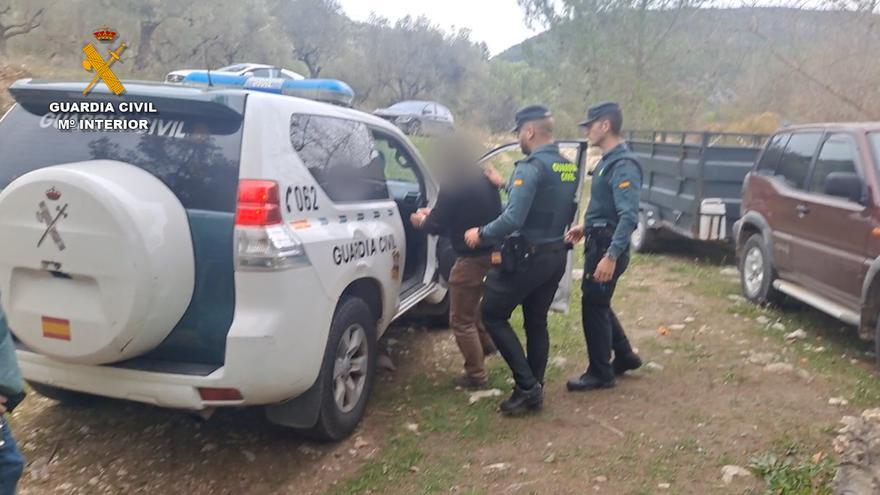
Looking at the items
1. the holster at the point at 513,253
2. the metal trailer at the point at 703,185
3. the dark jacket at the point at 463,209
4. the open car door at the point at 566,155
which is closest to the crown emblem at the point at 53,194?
the dark jacket at the point at 463,209

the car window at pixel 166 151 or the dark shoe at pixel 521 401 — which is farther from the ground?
the car window at pixel 166 151

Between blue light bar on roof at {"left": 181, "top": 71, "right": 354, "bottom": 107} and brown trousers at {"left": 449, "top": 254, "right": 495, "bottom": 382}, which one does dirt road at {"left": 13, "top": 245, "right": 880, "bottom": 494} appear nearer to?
brown trousers at {"left": 449, "top": 254, "right": 495, "bottom": 382}

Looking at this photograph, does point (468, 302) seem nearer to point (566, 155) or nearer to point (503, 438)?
point (503, 438)

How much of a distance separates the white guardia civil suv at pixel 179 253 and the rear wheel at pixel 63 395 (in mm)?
693

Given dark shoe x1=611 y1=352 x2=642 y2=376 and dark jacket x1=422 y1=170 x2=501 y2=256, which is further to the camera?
dark shoe x1=611 y1=352 x2=642 y2=376

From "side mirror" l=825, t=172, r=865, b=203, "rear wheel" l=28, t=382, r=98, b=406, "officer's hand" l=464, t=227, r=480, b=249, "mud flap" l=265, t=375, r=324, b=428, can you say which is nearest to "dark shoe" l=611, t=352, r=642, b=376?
"officer's hand" l=464, t=227, r=480, b=249

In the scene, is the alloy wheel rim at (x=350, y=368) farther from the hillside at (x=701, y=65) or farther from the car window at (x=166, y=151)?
the hillside at (x=701, y=65)

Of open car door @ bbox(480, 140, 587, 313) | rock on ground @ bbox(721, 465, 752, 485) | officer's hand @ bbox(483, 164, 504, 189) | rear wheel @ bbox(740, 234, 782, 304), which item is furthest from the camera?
rear wheel @ bbox(740, 234, 782, 304)

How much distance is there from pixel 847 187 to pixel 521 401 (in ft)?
9.48

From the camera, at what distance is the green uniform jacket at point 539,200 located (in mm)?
3947

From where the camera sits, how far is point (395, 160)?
519cm

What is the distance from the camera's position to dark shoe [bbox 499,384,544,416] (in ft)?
13.8

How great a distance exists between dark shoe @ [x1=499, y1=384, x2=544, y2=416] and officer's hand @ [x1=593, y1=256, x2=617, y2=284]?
2.48ft

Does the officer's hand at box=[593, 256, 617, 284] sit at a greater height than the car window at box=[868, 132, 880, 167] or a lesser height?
lesser
